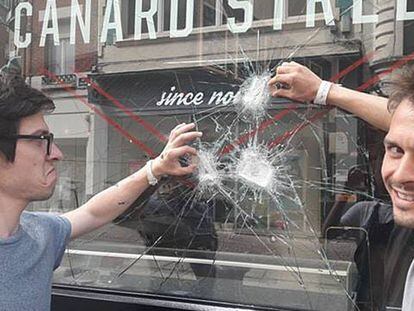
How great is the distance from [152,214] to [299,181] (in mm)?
527

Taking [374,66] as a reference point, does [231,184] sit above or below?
below

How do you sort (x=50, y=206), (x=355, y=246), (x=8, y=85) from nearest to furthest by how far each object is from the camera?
(x=8, y=85) < (x=355, y=246) < (x=50, y=206)

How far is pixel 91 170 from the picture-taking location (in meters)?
1.97

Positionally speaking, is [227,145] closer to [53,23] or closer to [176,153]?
[176,153]

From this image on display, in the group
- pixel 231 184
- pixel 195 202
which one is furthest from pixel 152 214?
pixel 231 184

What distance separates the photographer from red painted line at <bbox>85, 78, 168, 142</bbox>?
6.13ft

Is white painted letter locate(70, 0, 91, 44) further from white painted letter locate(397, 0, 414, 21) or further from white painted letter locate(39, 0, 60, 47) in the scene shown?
white painted letter locate(397, 0, 414, 21)

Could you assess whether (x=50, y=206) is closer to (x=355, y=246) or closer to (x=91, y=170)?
(x=91, y=170)

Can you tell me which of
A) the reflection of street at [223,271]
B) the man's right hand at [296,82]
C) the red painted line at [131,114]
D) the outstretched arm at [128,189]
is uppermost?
the man's right hand at [296,82]

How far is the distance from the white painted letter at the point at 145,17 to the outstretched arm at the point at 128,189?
0.33m

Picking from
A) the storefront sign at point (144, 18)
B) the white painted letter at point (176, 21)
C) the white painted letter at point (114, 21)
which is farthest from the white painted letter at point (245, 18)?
Answer: the white painted letter at point (114, 21)

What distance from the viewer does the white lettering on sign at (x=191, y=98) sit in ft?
5.90

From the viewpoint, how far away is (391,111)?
1402 mm

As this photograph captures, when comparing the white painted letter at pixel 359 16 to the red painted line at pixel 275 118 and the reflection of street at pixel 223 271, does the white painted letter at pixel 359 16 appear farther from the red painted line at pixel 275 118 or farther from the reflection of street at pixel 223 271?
the reflection of street at pixel 223 271
